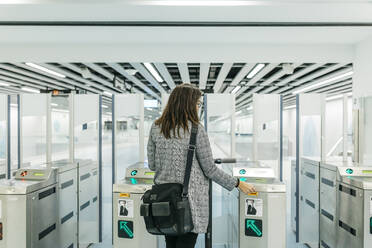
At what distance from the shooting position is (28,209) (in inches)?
91.7

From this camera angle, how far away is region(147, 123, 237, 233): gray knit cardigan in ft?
4.97

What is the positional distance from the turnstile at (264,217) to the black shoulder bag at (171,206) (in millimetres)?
838

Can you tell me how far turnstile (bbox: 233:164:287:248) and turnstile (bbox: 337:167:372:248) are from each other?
2.57 feet

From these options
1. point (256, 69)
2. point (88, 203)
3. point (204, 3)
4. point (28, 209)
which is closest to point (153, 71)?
point (256, 69)

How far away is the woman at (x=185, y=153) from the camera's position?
1517mm

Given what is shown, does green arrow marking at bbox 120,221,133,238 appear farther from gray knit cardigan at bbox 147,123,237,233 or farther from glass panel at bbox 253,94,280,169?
glass panel at bbox 253,94,280,169

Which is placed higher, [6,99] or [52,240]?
[6,99]

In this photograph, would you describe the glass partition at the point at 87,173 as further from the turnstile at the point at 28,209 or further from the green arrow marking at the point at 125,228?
the green arrow marking at the point at 125,228

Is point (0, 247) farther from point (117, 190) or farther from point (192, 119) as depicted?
point (192, 119)

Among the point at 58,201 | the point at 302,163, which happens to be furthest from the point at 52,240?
the point at 302,163

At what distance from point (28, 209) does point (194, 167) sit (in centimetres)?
167

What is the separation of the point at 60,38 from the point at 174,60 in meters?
1.64

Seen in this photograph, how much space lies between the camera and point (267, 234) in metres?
2.17

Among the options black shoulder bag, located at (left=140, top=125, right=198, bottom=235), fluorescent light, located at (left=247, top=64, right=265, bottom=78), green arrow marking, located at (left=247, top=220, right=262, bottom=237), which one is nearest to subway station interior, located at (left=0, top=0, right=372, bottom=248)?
green arrow marking, located at (left=247, top=220, right=262, bottom=237)
